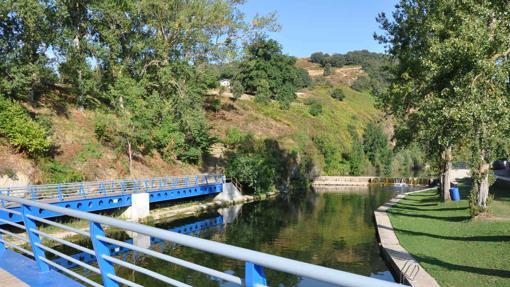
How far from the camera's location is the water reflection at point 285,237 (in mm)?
18562

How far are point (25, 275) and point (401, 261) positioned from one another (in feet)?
46.1

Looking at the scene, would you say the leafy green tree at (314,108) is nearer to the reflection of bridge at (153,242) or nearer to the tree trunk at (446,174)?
the reflection of bridge at (153,242)

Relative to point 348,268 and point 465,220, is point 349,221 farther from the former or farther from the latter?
point 348,268

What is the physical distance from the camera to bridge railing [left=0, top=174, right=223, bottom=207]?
24.9 metres

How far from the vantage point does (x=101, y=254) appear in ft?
14.2

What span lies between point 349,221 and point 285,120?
42.8 meters

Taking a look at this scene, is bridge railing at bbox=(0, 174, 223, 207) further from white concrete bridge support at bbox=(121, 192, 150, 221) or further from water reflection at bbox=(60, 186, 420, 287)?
water reflection at bbox=(60, 186, 420, 287)

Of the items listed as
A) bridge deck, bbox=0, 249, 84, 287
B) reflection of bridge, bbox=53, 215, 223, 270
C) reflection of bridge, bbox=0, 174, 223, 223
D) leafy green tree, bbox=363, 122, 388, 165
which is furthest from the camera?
leafy green tree, bbox=363, 122, 388, 165

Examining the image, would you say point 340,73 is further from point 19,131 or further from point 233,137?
point 19,131

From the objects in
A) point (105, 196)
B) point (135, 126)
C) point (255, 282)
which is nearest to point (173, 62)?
point (135, 126)

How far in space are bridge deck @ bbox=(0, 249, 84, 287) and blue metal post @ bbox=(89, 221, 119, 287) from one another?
871mm

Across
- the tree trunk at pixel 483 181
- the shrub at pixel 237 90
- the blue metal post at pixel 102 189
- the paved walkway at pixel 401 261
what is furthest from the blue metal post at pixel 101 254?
the shrub at pixel 237 90

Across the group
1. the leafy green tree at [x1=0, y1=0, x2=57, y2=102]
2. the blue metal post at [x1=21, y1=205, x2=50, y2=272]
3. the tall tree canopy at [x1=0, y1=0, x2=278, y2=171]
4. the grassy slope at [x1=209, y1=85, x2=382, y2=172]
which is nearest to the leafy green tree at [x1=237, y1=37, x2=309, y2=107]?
the grassy slope at [x1=209, y1=85, x2=382, y2=172]

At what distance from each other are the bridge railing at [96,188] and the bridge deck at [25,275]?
1818 cm
